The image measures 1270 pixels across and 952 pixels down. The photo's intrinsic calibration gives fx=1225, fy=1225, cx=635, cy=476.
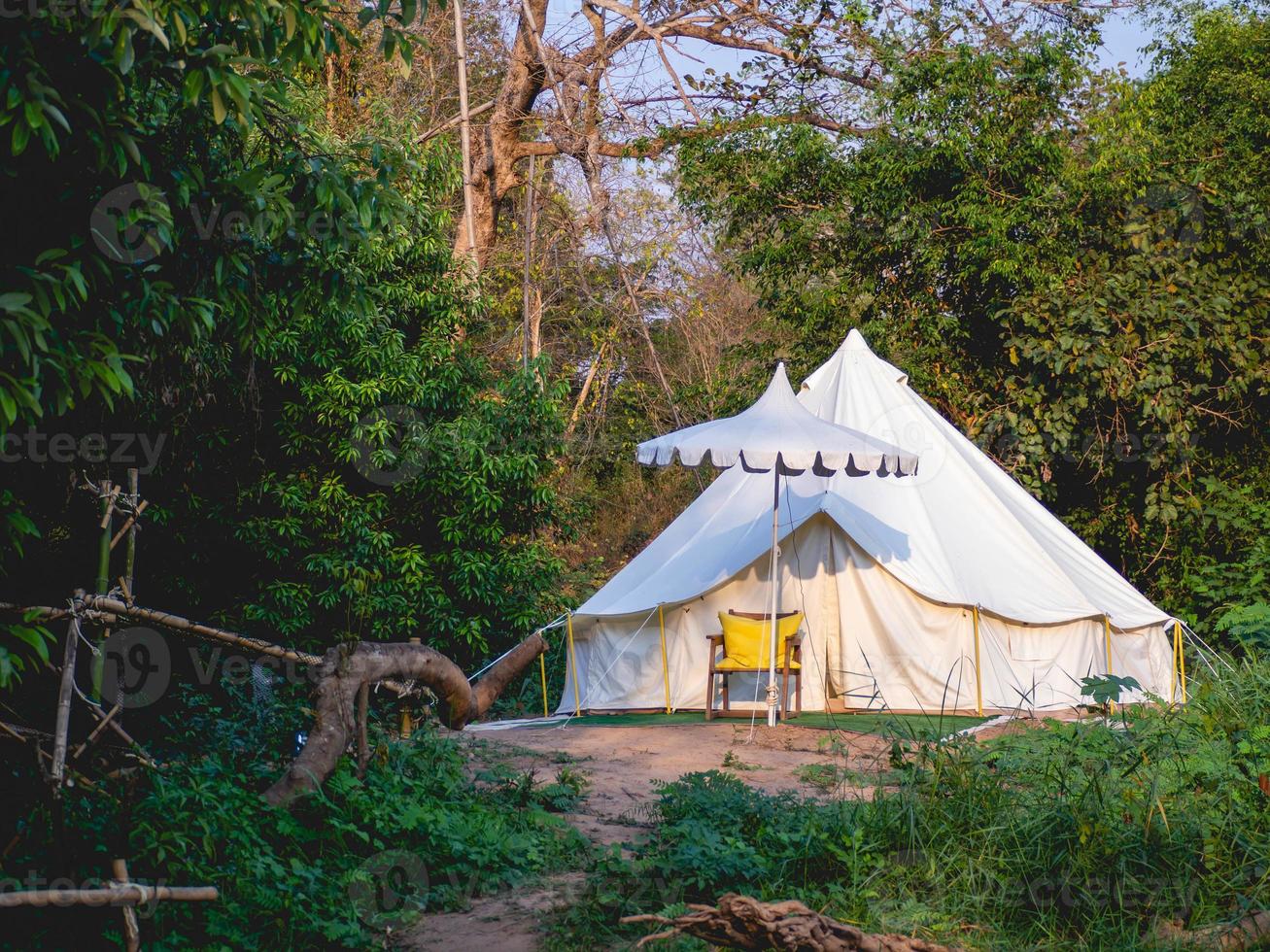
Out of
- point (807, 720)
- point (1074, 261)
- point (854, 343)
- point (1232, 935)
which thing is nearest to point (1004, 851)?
point (1232, 935)

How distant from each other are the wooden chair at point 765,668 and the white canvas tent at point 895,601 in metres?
0.27

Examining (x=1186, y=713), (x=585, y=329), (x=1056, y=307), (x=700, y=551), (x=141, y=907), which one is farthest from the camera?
(x=585, y=329)

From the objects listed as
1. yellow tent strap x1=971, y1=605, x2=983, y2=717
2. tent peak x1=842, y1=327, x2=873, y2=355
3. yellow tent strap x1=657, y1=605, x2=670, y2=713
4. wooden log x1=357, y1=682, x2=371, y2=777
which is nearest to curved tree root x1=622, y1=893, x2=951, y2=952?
wooden log x1=357, y1=682, x2=371, y2=777

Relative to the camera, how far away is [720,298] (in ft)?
57.6

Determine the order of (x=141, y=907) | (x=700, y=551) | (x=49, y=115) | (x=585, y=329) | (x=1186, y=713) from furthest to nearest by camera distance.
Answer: (x=585, y=329) < (x=700, y=551) < (x=1186, y=713) < (x=141, y=907) < (x=49, y=115)

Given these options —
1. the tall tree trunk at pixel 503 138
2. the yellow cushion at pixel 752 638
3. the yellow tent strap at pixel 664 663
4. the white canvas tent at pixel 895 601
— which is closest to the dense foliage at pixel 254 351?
the white canvas tent at pixel 895 601

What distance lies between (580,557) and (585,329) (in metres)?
3.25

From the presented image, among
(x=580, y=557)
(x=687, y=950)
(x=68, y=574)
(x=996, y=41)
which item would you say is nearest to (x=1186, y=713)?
(x=687, y=950)

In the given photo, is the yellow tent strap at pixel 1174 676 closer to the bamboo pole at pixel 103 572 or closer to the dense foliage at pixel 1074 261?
the dense foliage at pixel 1074 261

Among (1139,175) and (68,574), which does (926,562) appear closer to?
(1139,175)

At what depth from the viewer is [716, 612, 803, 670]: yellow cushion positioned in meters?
8.68

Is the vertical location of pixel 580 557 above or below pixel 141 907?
above

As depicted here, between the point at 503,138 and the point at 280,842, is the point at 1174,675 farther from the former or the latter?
the point at 503,138

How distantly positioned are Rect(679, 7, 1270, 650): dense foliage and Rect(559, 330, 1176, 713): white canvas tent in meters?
2.03
